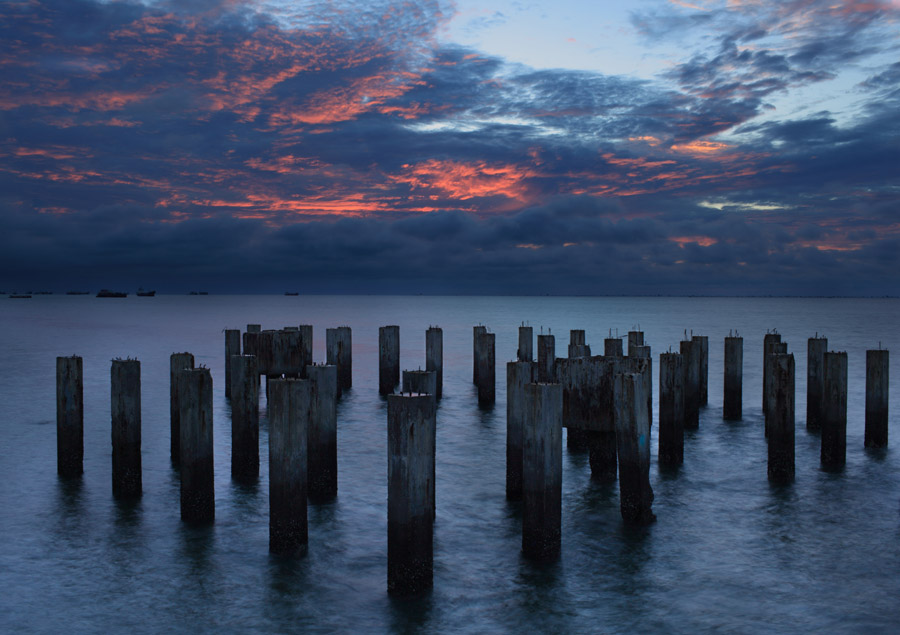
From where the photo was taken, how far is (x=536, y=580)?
7891 millimetres

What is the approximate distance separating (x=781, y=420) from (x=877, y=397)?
12.2 ft

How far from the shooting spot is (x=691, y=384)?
1625cm

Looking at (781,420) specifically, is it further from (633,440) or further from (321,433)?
(321,433)

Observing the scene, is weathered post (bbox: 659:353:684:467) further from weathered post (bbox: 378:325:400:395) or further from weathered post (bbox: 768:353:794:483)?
weathered post (bbox: 378:325:400:395)

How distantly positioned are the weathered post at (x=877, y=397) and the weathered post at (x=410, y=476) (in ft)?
31.8

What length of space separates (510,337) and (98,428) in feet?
135

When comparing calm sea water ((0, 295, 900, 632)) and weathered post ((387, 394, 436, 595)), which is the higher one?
weathered post ((387, 394, 436, 595))

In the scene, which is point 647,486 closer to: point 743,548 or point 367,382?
point 743,548

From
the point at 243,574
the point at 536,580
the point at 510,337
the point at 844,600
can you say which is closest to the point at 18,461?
the point at 243,574

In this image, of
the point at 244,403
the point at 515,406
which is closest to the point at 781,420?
the point at 515,406

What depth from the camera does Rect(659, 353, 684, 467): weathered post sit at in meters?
12.5

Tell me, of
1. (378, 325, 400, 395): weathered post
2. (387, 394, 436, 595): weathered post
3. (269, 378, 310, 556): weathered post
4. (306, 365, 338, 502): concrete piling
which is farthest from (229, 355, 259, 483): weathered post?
(378, 325, 400, 395): weathered post

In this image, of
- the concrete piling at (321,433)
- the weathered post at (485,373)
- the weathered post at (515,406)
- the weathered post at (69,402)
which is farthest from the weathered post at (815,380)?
the weathered post at (69,402)

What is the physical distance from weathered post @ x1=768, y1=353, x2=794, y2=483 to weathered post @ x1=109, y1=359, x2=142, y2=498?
9.66 metres
